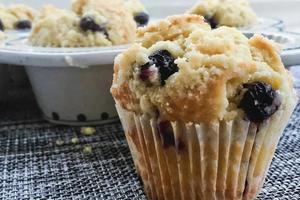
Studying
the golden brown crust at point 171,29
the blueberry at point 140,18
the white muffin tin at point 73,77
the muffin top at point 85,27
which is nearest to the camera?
the golden brown crust at point 171,29

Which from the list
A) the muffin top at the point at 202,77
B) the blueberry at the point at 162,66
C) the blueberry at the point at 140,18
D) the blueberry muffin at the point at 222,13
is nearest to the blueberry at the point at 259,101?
the muffin top at the point at 202,77

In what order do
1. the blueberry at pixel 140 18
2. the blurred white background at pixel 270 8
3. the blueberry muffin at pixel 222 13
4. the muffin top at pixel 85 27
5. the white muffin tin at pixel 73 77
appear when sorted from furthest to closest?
the blurred white background at pixel 270 8
the blueberry at pixel 140 18
the blueberry muffin at pixel 222 13
the muffin top at pixel 85 27
the white muffin tin at pixel 73 77

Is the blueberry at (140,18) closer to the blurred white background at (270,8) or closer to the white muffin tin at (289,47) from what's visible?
the white muffin tin at (289,47)

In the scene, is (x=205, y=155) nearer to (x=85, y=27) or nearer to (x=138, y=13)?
(x=85, y=27)

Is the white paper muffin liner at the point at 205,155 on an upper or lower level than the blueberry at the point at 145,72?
lower

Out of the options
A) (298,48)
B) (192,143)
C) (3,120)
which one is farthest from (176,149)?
(3,120)

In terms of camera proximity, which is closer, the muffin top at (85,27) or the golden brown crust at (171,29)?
the golden brown crust at (171,29)

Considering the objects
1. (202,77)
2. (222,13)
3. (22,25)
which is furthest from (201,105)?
(22,25)
